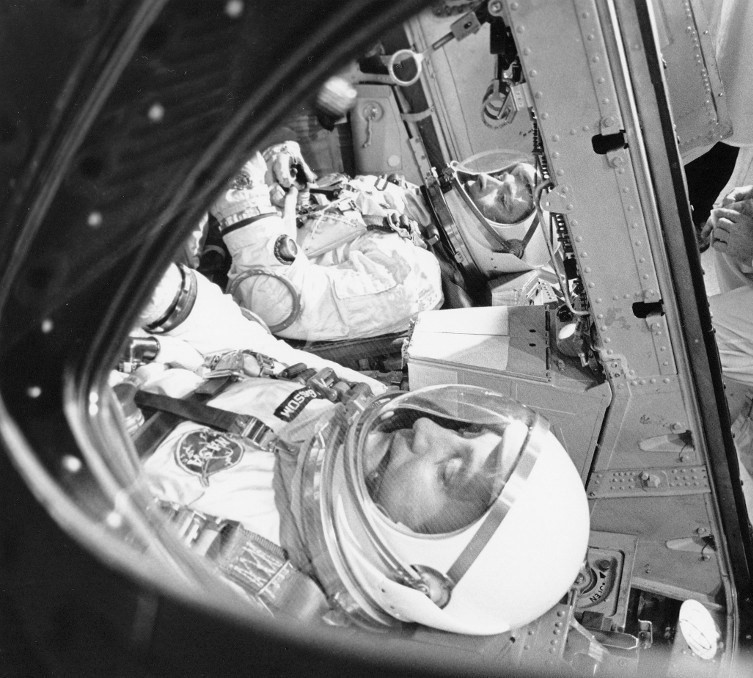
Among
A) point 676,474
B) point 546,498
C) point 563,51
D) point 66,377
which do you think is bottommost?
point 676,474

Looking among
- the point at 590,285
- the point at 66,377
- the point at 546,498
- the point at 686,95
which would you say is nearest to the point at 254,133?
the point at 66,377

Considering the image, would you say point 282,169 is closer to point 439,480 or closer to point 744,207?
point 744,207

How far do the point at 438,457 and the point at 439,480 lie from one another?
0.06 metres

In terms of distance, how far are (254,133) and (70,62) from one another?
0.72 feet

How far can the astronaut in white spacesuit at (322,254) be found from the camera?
113 inches

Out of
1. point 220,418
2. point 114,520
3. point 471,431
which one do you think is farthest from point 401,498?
point 114,520

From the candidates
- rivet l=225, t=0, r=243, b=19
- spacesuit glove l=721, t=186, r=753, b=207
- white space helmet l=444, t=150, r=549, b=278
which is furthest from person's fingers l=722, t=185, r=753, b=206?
rivet l=225, t=0, r=243, b=19

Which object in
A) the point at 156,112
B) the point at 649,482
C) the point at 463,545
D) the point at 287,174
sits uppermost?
the point at 156,112

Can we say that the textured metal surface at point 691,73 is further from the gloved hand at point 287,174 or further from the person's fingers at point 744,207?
the gloved hand at point 287,174

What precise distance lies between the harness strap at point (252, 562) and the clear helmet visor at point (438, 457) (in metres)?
0.24

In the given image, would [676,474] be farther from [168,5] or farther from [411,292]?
[168,5]

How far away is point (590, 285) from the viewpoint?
1.81 m

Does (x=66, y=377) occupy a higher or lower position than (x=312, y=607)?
higher

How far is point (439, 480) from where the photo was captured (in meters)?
1.50
